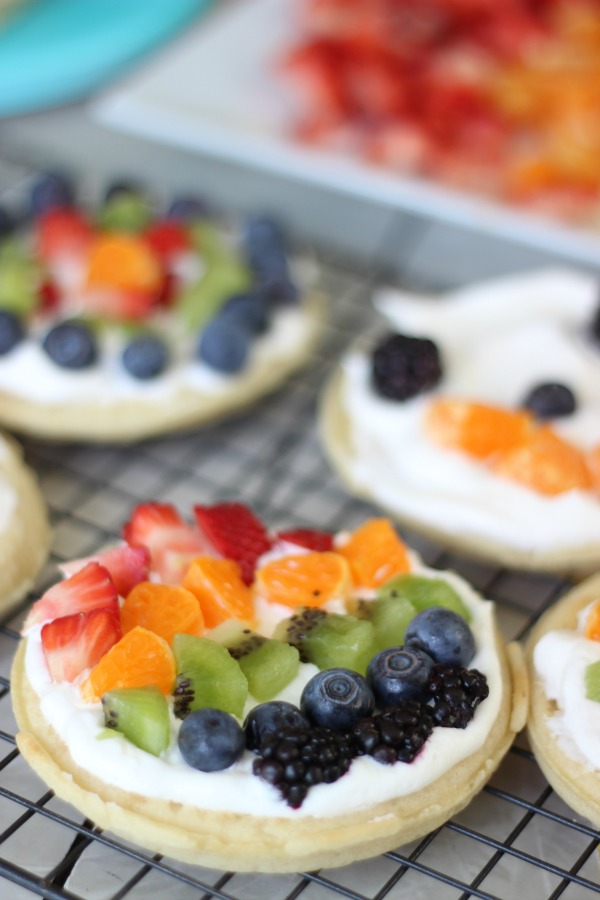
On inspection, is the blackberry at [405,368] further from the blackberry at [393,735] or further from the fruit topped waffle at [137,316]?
the blackberry at [393,735]

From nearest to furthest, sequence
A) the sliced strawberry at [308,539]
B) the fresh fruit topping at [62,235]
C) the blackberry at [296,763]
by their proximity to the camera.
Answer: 1. the blackberry at [296,763]
2. the sliced strawberry at [308,539]
3. the fresh fruit topping at [62,235]

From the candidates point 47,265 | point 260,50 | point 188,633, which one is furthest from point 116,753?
point 260,50

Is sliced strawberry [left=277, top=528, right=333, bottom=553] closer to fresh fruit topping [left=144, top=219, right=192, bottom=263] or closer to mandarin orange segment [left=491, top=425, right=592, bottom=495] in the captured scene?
mandarin orange segment [left=491, top=425, right=592, bottom=495]

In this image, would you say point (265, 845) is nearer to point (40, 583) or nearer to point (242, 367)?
point (40, 583)

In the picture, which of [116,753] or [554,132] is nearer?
[116,753]

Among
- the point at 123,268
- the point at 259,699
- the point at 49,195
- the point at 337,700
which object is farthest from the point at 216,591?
the point at 49,195

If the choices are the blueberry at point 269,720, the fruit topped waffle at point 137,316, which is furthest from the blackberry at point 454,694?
the fruit topped waffle at point 137,316
